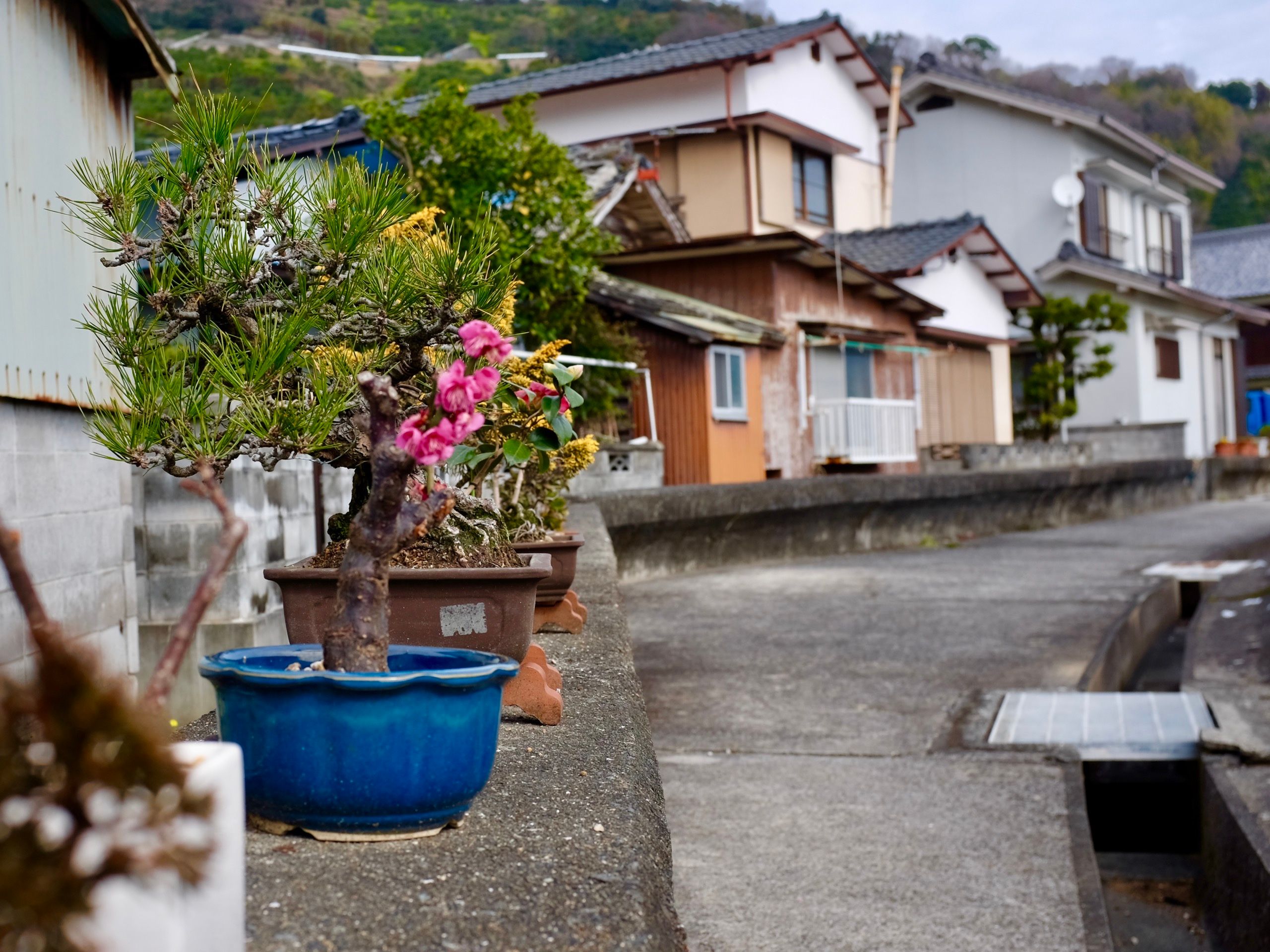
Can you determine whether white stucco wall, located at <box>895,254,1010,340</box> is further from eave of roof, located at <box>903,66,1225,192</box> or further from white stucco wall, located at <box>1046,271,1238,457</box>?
eave of roof, located at <box>903,66,1225,192</box>

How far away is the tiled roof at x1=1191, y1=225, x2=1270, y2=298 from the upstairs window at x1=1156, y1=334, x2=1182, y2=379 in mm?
7169

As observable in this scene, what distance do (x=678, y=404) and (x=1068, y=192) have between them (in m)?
12.7

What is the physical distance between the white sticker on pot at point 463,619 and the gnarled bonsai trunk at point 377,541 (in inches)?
32.9

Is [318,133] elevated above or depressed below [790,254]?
below

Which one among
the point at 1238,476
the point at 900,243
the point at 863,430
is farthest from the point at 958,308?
the point at 1238,476

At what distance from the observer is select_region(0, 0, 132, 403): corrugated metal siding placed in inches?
145

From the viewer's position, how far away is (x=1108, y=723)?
5500 millimetres

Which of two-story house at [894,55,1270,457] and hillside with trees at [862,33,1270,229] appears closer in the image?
two-story house at [894,55,1270,457]

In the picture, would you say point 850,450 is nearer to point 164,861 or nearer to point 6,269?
point 6,269

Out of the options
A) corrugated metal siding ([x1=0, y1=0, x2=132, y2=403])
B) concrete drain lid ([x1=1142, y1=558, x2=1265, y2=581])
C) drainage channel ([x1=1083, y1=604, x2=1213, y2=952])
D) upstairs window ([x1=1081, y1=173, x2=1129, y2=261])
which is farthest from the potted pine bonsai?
A: upstairs window ([x1=1081, y1=173, x2=1129, y2=261])

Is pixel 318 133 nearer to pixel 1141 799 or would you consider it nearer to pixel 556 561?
pixel 556 561

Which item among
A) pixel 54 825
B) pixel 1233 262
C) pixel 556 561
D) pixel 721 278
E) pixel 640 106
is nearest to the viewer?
pixel 54 825

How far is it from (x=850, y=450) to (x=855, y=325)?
5.84 feet

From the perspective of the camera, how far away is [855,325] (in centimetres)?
1664
